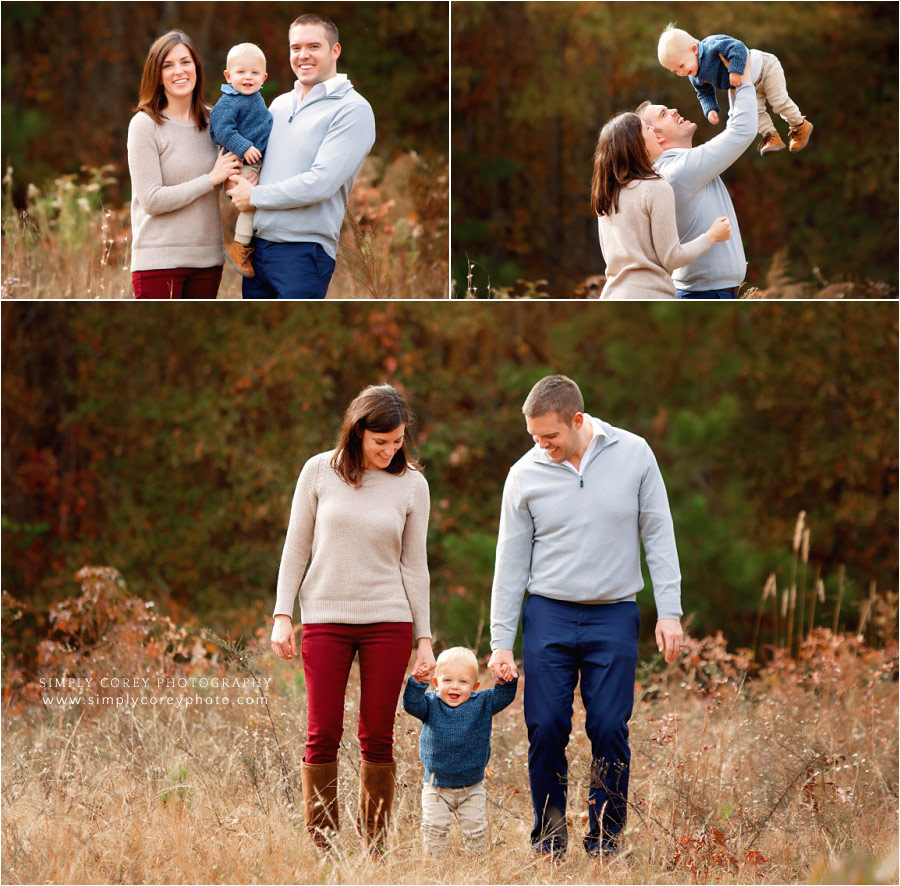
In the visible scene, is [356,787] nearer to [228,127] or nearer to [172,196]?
[172,196]

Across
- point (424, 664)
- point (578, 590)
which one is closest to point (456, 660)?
point (424, 664)

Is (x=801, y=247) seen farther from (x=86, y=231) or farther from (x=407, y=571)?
(x=407, y=571)

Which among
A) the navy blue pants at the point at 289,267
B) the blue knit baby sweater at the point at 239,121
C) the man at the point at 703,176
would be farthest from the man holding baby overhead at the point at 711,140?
the blue knit baby sweater at the point at 239,121

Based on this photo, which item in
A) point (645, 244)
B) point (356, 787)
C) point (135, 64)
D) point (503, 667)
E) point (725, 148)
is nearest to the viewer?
point (503, 667)

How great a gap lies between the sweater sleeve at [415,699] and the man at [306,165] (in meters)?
1.59

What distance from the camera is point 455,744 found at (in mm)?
3775

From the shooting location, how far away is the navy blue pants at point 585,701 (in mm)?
3789

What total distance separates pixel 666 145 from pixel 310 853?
297 centimetres

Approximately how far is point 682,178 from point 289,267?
1565 mm

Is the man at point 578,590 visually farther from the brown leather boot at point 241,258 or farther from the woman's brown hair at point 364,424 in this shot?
the brown leather boot at point 241,258

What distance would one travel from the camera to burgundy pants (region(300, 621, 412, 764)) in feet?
12.5

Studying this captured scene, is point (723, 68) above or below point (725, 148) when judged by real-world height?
above

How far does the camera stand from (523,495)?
12.9ft

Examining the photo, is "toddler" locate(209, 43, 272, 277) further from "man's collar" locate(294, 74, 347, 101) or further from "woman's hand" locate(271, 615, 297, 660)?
"woman's hand" locate(271, 615, 297, 660)
